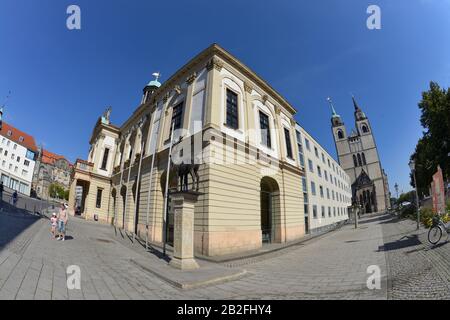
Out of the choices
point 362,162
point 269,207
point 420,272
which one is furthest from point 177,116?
point 362,162

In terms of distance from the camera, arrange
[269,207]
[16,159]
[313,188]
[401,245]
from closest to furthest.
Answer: [401,245], [269,207], [313,188], [16,159]

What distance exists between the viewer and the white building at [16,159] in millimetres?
52594

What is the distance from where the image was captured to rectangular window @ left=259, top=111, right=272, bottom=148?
56.4ft

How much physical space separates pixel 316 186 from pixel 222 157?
817 inches

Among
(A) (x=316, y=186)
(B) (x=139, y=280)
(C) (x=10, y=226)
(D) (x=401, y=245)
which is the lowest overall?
(B) (x=139, y=280)

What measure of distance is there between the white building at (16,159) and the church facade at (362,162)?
89020 millimetres

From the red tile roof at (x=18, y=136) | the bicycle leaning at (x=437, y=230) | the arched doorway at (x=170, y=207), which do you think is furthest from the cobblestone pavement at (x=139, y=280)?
the red tile roof at (x=18, y=136)

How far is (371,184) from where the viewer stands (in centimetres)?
7244

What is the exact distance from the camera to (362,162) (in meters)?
78.3

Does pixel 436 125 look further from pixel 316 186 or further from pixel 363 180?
pixel 363 180

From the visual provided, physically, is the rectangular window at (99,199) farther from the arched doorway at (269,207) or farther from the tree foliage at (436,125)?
the tree foliage at (436,125)
